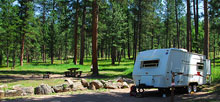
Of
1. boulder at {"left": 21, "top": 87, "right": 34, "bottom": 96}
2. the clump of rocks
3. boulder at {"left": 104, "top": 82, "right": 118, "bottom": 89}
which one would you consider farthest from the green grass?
boulder at {"left": 21, "top": 87, "right": 34, "bottom": 96}

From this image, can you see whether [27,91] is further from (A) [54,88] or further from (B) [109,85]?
(B) [109,85]

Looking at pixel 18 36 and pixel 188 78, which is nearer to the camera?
pixel 188 78

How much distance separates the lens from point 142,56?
11.5 metres

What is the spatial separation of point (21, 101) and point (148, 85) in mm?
6201

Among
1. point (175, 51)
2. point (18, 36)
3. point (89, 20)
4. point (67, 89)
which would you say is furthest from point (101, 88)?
point (89, 20)

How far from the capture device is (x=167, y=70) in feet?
33.3

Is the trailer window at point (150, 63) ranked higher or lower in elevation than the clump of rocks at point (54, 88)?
higher

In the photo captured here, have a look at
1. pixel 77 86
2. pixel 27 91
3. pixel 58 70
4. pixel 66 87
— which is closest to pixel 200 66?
pixel 77 86

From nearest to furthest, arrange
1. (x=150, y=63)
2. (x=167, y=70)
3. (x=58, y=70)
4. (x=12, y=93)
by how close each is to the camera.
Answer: (x=12, y=93), (x=167, y=70), (x=150, y=63), (x=58, y=70)

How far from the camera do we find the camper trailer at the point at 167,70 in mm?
10172

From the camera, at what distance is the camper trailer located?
33.4 feet

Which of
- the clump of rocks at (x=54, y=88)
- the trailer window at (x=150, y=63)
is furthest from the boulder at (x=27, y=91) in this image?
the trailer window at (x=150, y=63)

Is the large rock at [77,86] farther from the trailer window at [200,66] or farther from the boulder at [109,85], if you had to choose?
the trailer window at [200,66]

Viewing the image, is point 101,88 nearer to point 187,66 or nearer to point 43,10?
point 187,66
